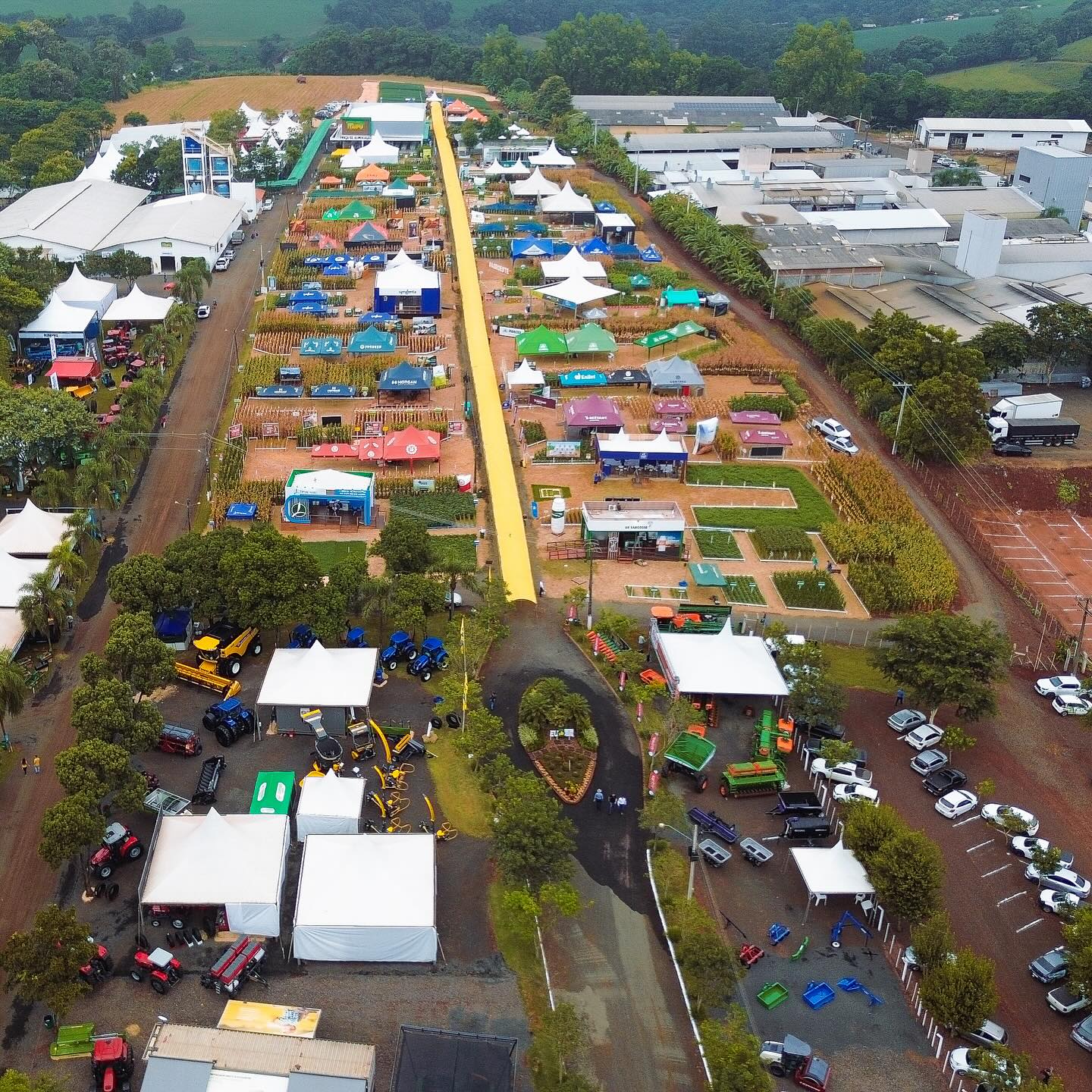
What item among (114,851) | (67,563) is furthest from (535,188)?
(114,851)

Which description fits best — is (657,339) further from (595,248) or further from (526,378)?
(595,248)

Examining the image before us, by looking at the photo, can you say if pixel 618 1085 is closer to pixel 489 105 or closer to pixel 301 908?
pixel 301 908

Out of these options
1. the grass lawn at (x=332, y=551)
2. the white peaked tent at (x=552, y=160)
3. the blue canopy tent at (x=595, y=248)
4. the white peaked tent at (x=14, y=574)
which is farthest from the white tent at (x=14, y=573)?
the white peaked tent at (x=552, y=160)

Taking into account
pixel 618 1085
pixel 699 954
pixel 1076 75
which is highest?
pixel 1076 75

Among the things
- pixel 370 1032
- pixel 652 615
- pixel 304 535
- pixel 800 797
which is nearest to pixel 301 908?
pixel 370 1032

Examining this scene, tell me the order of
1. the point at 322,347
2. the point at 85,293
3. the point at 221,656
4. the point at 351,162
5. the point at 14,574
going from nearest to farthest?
the point at 221,656
the point at 14,574
the point at 322,347
the point at 85,293
the point at 351,162

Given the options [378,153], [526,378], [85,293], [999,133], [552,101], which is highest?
[552,101]

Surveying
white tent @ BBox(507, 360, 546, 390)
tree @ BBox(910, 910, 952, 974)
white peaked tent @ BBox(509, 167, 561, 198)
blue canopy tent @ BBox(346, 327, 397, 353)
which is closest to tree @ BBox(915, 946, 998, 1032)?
tree @ BBox(910, 910, 952, 974)
